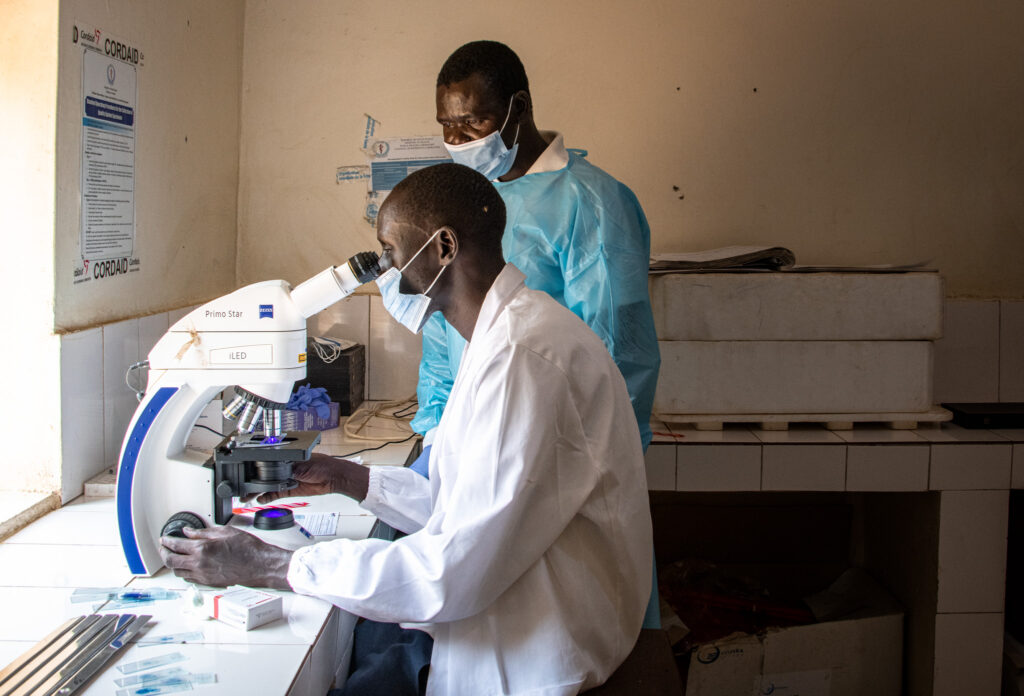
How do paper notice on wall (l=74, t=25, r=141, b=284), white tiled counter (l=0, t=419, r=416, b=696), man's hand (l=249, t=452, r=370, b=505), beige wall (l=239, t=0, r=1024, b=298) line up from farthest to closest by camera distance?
beige wall (l=239, t=0, r=1024, b=298), paper notice on wall (l=74, t=25, r=141, b=284), man's hand (l=249, t=452, r=370, b=505), white tiled counter (l=0, t=419, r=416, b=696)

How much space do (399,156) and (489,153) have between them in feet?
3.04

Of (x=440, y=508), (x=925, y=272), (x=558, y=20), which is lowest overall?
(x=440, y=508)

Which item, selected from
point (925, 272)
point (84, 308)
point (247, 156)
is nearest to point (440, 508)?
point (84, 308)

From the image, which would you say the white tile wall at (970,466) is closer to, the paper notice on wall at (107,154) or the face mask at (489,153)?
the face mask at (489,153)

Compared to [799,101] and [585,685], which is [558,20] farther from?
[585,685]

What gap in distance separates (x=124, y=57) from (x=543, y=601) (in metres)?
1.58

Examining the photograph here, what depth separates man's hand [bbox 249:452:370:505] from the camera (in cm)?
159

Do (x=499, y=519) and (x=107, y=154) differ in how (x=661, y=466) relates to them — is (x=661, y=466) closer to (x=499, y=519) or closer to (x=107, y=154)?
(x=499, y=519)

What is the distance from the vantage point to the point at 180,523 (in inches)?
57.7

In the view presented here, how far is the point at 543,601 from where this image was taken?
1276 mm

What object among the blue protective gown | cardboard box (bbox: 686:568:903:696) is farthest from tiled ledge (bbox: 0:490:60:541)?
cardboard box (bbox: 686:568:903:696)

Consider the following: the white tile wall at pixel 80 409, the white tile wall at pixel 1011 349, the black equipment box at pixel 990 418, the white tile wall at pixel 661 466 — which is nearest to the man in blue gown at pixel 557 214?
the white tile wall at pixel 661 466

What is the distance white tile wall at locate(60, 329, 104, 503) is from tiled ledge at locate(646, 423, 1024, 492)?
4.44 feet

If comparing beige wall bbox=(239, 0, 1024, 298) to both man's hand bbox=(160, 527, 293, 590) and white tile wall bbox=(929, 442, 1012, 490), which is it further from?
man's hand bbox=(160, 527, 293, 590)
